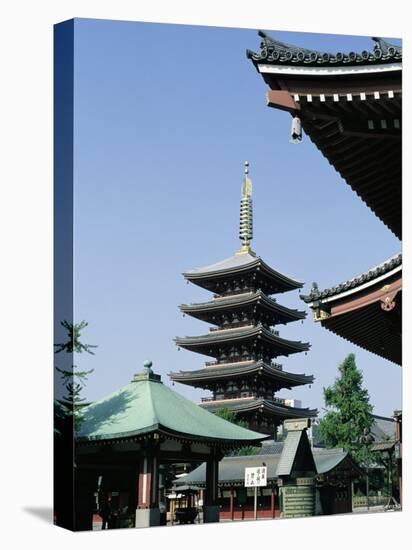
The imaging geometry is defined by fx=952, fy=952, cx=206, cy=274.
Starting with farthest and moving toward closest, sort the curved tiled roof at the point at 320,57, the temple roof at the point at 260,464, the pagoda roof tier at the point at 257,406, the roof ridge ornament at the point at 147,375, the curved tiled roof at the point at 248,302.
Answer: the curved tiled roof at the point at 248,302, the pagoda roof tier at the point at 257,406, the temple roof at the point at 260,464, the roof ridge ornament at the point at 147,375, the curved tiled roof at the point at 320,57

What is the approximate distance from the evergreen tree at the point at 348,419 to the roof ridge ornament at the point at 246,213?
375 centimetres

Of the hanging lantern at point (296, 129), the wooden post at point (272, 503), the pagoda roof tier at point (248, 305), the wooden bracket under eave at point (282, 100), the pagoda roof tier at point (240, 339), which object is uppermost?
the wooden bracket under eave at point (282, 100)

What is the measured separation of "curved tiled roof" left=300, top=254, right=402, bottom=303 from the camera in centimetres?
1236

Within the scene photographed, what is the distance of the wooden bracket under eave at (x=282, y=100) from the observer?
Result: 1160 cm

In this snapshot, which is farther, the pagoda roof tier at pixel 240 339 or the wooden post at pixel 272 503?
the pagoda roof tier at pixel 240 339

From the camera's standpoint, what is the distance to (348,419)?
25.1 metres

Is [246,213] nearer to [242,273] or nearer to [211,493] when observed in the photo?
[211,493]

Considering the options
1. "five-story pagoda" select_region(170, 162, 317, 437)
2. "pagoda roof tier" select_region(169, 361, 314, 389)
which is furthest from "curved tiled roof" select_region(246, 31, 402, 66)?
"pagoda roof tier" select_region(169, 361, 314, 389)

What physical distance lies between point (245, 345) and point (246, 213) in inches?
304

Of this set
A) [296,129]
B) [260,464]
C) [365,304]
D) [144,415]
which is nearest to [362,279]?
[365,304]

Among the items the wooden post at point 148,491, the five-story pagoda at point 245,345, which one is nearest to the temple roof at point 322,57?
the wooden post at point 148,491

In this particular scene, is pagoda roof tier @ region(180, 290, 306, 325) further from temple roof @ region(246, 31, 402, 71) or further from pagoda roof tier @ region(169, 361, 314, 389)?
temple roof @ region(246, 31, 402, 71)

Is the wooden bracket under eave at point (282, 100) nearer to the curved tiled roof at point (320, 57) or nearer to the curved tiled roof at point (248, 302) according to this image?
the curved tiled roof at point (320, 57)

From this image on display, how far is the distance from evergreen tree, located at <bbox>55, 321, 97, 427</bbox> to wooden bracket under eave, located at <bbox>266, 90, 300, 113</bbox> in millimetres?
4002
